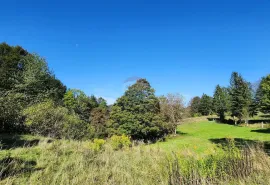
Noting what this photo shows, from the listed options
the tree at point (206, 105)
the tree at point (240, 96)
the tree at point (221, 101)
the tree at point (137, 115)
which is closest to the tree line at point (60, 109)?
the tree at point (137, 115)

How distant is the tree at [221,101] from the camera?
156 ft

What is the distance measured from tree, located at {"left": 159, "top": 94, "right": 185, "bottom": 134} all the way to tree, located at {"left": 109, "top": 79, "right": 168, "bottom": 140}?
4.24 metres

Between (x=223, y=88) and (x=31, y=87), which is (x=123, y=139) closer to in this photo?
(x=31, y=87)

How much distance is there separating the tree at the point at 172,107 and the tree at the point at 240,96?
54.0 ft

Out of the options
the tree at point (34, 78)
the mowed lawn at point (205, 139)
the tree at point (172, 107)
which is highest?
the tree at point (34, 78)

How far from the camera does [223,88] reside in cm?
5219

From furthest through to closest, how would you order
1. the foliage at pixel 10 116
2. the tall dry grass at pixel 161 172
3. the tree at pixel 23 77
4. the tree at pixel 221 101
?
the tree at pixel 221 101, the tree at pixel 23 77, the foliage at pixel 10 116, the tall dry grass at pixel 161 172

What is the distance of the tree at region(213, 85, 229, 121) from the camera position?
47.5 m

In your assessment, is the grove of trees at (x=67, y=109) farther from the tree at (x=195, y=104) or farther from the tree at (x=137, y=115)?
the tree at (x=195, y=104)

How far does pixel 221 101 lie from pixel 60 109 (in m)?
41.2

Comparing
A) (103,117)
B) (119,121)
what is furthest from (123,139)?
(103,117)

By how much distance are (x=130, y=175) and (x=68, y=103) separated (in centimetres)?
3221

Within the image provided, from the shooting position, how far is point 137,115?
21625mm

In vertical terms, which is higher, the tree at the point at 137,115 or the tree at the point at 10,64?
the tree at the point at 10,64
